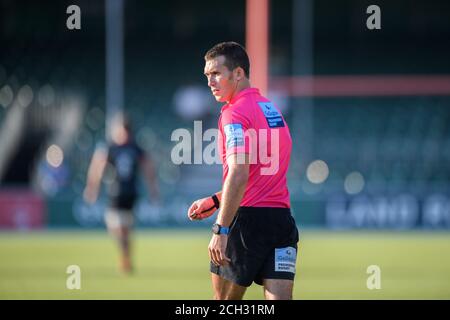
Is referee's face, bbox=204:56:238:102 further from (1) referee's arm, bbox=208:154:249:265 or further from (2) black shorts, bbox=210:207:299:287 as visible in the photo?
(2) black shorts, bbox=210:207:299:287

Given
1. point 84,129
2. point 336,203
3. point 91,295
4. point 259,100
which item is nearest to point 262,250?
point 259,100

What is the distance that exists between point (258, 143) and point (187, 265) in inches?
370

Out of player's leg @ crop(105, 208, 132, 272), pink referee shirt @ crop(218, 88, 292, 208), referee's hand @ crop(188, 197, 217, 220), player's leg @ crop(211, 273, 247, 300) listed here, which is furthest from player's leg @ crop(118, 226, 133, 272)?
pink referee shirt @ crop(218, 88, 292, 208)

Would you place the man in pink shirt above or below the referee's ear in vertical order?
below

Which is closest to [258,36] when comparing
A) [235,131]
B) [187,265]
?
[187,265]

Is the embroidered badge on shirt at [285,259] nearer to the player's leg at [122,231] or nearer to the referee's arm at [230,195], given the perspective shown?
the referee's arm at [230,195]

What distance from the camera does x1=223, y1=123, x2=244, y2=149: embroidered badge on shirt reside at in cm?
682

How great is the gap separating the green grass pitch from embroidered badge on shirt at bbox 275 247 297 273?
15.3ft

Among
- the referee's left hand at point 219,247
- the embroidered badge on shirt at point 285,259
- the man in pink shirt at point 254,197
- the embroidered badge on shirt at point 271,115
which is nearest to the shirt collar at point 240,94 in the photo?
the man in pink shirt at point 254,197

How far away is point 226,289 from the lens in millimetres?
7238

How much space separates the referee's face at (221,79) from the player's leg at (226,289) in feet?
4.54

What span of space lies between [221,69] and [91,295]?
5.52 meters

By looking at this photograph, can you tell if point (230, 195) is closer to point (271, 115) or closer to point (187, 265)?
point (271, 115)
